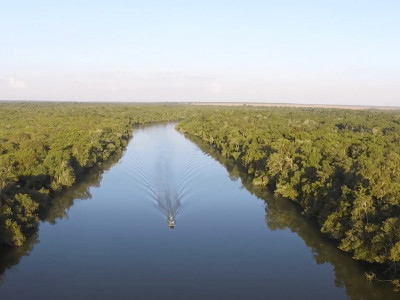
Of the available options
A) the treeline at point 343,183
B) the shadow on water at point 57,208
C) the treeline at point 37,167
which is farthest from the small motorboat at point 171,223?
the treeline at point 343,183

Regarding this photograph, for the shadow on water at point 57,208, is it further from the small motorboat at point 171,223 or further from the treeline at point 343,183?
the treeline at point 343,183

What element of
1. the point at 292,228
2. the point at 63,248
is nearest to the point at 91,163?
the point at 63,248

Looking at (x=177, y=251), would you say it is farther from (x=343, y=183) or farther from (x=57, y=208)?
(x=343, y=183)

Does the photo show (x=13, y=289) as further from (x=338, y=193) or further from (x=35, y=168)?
(x=338, y=193)

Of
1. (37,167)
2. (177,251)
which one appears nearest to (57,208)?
(37,167)

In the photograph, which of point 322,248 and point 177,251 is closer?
point 177,251

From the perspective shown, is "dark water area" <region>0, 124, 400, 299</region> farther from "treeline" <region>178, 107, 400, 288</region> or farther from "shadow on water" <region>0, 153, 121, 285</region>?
"treeline" <region>178, 107, 400, 288</region>
